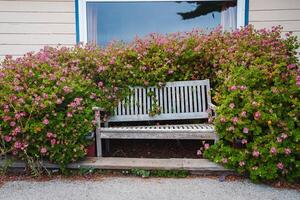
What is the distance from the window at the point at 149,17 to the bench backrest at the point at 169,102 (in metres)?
1.51

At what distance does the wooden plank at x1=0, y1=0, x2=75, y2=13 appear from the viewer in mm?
5984

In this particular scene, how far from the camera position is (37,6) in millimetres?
6012

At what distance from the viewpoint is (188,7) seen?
623 centimetres

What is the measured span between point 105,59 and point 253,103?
2.11 metres

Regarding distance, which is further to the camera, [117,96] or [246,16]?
[246,16]

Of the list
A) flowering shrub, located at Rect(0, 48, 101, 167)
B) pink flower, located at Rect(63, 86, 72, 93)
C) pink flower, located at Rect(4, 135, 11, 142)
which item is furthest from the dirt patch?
pink flower, located at Rect(4, 135, 11, 142)

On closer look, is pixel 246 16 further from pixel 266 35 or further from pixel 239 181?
pixel 239 181

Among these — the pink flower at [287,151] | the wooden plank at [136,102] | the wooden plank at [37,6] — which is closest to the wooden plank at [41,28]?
the wooden plank at [37,6]

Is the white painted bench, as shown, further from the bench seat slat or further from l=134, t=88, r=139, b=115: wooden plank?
the bench seat slat

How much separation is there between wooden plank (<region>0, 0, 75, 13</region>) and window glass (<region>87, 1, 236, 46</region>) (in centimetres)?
38

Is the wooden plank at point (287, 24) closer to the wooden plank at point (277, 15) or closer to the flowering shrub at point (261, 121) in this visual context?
the wooden plank at point (277, 15)

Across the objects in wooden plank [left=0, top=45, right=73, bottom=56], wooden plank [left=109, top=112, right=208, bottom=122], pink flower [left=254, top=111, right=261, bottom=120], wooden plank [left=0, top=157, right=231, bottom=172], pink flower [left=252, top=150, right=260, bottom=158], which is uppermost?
wooden plank [left=0, top=45, right=73, bottom=56]

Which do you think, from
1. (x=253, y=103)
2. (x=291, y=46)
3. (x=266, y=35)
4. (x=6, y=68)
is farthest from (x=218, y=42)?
(x=6, y=68)

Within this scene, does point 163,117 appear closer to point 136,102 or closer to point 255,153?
point 136,102
